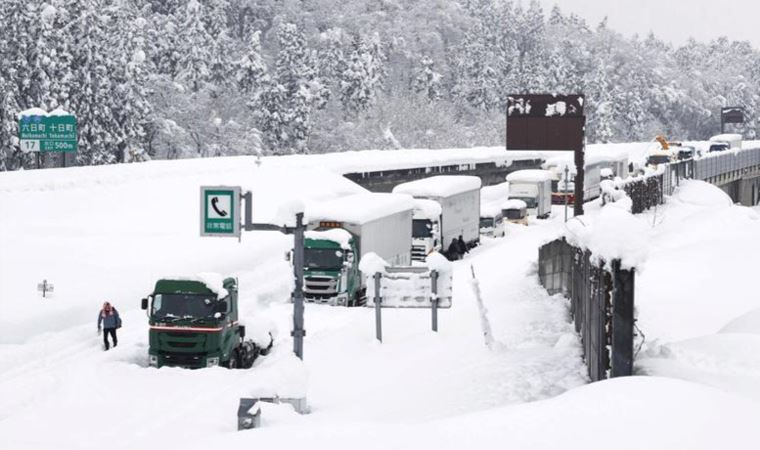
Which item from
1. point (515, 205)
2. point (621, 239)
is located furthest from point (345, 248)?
point (515, 205)

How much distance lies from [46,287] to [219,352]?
10904 millimetres

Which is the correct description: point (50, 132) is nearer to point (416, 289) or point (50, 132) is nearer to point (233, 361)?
point (416, 289)

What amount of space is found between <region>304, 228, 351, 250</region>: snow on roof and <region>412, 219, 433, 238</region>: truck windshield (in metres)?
12.4

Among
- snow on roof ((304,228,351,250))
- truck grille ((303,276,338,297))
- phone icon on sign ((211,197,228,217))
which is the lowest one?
truck grille ((303,276,338,297))

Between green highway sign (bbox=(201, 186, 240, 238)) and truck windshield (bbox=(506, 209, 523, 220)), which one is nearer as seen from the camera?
green highway sign (bbox=(201, 186, 240, 238))

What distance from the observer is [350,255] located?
108 ft

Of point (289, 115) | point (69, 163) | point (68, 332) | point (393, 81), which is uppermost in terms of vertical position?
point (393, 81)

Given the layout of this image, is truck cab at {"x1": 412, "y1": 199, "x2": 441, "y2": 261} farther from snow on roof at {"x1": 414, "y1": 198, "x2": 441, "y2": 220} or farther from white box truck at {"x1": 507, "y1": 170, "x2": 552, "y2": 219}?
white box truck at {"x1": 507, "y1": 170, "x2": 552, "y2": 219}

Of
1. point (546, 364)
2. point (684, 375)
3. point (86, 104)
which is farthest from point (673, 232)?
point (86, 104)

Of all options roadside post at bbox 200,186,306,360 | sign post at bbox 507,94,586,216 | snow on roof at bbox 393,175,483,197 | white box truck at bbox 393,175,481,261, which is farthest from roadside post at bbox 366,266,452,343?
sign post at bbox 507,94,586,216

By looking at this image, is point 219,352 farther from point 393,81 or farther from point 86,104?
point 393,81

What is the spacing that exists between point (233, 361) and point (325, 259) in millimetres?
9845

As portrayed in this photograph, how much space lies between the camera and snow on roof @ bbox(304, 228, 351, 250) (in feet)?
108

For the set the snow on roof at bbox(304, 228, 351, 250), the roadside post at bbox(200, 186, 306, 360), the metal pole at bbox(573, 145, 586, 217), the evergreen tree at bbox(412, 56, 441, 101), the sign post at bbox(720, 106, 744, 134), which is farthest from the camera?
the sign post at bbox(720, 106, 744, 134)
